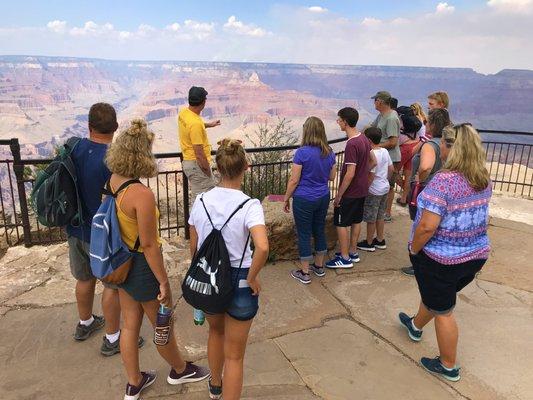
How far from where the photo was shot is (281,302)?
3.96 m

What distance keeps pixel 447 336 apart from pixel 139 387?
205 cm

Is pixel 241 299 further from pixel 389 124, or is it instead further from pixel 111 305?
pixel 389 124

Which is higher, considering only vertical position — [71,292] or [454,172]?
[454,172]

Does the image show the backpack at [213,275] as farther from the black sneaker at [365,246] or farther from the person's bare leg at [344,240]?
the black sneaker at [365,246]

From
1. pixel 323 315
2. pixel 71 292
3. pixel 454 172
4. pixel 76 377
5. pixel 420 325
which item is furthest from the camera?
pixel 71 292

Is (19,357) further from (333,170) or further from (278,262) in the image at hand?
(333,170)

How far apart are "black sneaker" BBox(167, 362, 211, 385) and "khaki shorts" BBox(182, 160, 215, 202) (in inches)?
95.3

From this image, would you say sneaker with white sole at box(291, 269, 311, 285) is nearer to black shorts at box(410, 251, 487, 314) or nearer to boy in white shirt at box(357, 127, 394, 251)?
boy in white shirt at box(357, 127, 394, 251)

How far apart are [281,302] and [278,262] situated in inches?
32.1

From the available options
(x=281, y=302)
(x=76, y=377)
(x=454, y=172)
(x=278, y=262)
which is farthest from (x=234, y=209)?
(x=278, y=262)

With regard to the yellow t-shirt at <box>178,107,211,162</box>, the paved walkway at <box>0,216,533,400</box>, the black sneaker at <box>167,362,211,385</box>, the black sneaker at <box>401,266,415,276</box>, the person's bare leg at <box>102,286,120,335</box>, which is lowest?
the paved walkway at <box>0,216,533,400</box>

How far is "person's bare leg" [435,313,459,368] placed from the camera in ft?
9.61

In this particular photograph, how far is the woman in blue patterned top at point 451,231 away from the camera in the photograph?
8.64 ft

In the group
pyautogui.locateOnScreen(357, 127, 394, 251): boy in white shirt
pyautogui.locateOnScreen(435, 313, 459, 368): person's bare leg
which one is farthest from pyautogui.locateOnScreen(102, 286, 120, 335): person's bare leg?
pyautogui.locateOnScreen(357, 127, 394, 251): boy in white shirt
